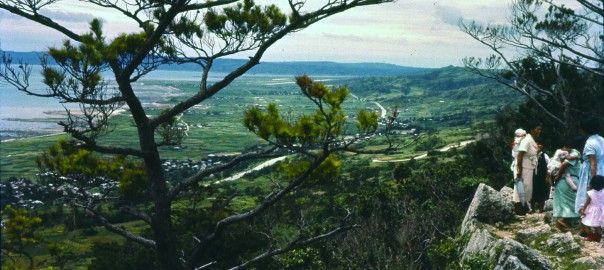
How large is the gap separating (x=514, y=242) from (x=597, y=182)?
5.13 feet

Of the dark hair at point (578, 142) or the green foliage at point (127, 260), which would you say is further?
the green foliage at point (127, 260)

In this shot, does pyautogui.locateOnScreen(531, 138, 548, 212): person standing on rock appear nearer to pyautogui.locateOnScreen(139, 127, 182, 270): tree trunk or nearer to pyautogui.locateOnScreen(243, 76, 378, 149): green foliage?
pyautogui.locateOnScreen(243, 76, 378, 149): green foliage

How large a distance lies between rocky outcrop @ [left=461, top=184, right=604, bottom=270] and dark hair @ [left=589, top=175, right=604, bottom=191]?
971 mm

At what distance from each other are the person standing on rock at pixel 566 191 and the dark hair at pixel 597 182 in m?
0.87

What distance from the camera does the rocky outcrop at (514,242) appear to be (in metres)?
7.03

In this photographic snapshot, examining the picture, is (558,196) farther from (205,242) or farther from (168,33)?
(168,33)

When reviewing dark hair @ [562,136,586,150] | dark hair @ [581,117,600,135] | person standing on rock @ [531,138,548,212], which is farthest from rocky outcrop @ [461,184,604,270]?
dark hair @ [581,117,600,135]

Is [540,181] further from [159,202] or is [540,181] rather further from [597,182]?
[159,202]

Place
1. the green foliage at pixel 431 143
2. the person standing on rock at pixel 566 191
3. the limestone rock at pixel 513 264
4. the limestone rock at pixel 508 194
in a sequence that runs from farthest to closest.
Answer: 1. the green foliage at pixel 431 143
2. the limestone rock at pixel 508 194
3. the person standing on rock at pixel 566 191
4. the limestone rock at pixel 513 264

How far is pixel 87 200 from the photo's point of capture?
254 inches

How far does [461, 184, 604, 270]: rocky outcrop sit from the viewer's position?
7.03 m

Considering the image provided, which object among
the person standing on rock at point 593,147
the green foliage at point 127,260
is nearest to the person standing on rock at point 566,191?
the person standing on rock at point 593,147

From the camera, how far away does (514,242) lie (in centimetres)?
729

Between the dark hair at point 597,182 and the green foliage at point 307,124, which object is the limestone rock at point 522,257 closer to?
the dark hair at point 597,182
